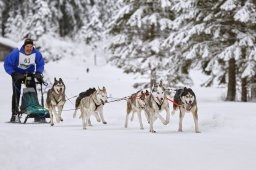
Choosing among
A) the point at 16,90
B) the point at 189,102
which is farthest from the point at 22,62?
the point at 189,102

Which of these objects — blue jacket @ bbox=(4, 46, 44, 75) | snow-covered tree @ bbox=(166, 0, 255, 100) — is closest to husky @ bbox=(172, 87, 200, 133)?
blue jacket @ bbox=(4, 46, 44, 75)

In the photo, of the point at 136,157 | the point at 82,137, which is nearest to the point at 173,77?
the point at 82,137

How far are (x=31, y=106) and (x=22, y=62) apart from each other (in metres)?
1.32

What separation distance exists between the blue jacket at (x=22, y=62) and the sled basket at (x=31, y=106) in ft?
2.10

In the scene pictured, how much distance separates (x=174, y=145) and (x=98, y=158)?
1625 millimetres

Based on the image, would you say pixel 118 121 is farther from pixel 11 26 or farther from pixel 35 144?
pixel 11 26

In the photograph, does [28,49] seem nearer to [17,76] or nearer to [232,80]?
[17,76]

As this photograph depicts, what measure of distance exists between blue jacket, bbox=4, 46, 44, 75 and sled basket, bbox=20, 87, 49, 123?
2.10 feet

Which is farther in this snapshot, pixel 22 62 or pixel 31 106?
pixel 22 62

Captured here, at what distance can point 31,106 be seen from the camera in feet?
37.9

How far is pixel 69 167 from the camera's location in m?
6.24

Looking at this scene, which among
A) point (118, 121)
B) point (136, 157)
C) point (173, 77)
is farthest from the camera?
point (173, 77)

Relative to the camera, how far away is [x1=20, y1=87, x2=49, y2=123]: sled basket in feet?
37.8

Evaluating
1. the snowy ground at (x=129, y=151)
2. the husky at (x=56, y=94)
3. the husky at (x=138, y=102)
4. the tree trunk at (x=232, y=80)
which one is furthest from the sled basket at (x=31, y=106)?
the tree trunk at (x=232, y=80)
